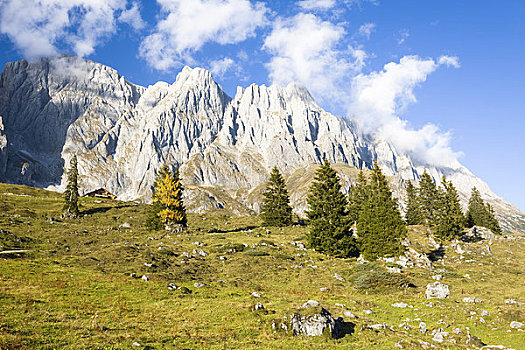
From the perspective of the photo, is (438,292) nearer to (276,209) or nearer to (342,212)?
(342,212)

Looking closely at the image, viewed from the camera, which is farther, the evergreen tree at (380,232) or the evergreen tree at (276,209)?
the evergreen tree at (276,209)

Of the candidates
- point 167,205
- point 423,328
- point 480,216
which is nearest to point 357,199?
point 167,205

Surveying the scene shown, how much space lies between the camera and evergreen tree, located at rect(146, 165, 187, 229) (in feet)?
189

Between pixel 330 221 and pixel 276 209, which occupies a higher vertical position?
pixel 276 209

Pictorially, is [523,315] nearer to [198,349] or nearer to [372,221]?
[198,349]

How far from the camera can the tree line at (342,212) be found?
43.1 meters

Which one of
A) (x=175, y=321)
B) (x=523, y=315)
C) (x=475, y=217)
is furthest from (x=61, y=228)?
(x=475, y=217)

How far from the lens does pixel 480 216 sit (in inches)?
A: 4213

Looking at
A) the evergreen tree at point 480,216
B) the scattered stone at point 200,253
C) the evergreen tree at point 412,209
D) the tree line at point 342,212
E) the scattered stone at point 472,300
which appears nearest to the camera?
the scattered stone at point 472,300

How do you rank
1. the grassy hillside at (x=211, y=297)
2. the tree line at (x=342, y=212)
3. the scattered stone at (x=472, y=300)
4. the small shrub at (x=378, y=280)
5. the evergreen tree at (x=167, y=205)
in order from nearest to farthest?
the grassy hillside at (x=211, y=297) < the scattered stone at (x=472, y=300) < the small shrub at (x=378, y=280) < the tree line at (x=342, y=212) < the evergreen tree at (x=167, y=205)

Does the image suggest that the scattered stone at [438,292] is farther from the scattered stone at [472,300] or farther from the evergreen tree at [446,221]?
the evergreen tree at [446,221]

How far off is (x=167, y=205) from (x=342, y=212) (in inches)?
1290

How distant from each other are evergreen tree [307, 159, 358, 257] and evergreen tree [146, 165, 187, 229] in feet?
86.2

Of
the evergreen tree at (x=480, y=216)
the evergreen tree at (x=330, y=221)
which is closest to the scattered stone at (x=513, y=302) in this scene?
the evergreen tree at (x=330, y=221)
